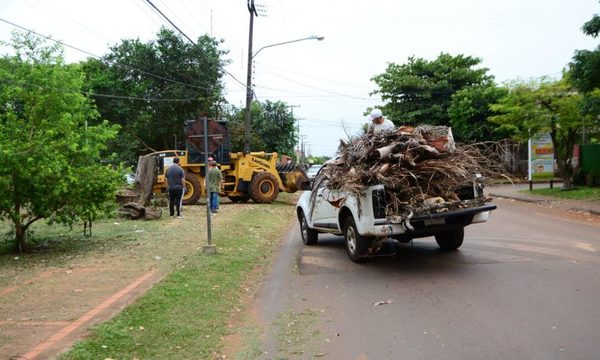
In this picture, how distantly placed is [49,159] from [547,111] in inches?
760

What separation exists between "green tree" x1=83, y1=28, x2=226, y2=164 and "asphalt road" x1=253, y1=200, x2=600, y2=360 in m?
22.5

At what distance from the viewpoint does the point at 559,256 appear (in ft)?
29.5

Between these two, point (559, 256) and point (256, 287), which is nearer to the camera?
point (256, 287)

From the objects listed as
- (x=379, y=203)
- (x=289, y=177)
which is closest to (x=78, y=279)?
(x=379, y=203)

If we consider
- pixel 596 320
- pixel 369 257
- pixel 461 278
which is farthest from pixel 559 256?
pixel 596 320

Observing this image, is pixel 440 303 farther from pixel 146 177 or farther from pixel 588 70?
pixel 146 177

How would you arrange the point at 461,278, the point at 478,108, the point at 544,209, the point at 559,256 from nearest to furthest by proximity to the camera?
the point at 461,278, the point at 559,256, the point at 544,209, the point at 478,108

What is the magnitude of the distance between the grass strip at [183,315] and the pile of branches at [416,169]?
234 centimetres

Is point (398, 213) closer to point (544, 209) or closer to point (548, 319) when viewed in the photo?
point (548, 319)

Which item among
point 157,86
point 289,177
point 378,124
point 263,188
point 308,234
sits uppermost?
point 157,86

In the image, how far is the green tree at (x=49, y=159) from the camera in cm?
954

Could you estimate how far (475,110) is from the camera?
3166 centimetres

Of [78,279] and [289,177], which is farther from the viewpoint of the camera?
[289,177]

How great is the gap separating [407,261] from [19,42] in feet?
92.9
